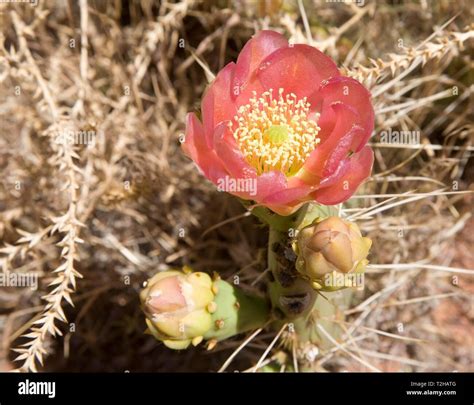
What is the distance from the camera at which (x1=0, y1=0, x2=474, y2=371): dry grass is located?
1471mm

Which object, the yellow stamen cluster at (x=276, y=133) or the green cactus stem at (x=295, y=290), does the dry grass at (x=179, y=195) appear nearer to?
the green cactus stem at (x=295, y=290)

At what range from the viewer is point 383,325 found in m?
1.56

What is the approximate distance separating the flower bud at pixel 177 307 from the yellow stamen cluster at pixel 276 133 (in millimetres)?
225

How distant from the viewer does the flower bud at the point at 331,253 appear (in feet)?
2.82

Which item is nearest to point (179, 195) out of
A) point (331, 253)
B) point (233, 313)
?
point (233, 313)

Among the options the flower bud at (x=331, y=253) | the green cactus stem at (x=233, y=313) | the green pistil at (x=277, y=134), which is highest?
the green pistil at (x=277, y=134)

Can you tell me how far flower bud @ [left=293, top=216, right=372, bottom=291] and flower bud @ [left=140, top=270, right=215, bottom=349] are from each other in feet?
0.59

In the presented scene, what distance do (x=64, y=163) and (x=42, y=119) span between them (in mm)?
492

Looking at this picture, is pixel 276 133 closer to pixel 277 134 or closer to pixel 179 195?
pixel 277 134

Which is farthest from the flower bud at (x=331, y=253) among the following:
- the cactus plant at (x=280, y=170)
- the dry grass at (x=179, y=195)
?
the dry grass at (x=179, y=195)

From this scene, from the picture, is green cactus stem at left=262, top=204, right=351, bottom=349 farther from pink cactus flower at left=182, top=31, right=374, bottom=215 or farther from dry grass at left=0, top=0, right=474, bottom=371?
dry grass at left=0, top=0, right=474, bottom=371

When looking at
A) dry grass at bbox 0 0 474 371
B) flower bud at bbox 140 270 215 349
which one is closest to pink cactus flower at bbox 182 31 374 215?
flower bud at bbox 140 270 215 349

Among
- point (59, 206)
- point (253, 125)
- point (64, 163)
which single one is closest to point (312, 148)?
point (253, 125)

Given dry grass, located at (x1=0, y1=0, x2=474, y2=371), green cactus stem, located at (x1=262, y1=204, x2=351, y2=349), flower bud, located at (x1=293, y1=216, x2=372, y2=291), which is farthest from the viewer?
dry grass, located at (x1=0, y1=0, x2=474, y2=371)
